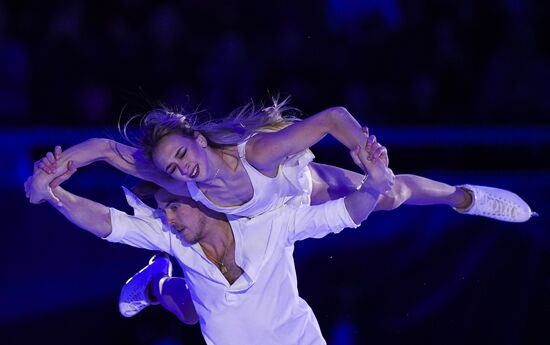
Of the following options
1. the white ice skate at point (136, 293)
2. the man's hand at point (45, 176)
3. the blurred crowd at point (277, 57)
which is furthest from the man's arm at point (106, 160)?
Answer: the blurred crowd at point (277, 57)

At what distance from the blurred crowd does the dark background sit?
11 mm

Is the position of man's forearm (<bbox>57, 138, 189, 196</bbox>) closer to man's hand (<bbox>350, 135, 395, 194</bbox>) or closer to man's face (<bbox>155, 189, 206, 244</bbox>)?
man's face (<bbox>155, 189, 206, 244</bbox>)

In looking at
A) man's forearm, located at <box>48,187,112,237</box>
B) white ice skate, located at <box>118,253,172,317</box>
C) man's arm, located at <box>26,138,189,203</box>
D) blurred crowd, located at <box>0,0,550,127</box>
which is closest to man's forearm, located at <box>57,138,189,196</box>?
man's arm, located at <box>26,138,189,203</box>

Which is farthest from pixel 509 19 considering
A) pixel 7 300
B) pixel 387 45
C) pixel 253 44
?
pixel 7 300

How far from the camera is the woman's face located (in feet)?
10.8

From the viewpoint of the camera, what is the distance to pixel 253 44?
6.25 m

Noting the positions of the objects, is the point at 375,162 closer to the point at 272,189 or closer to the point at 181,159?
the point at 272,189

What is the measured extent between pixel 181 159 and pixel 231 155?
23cm

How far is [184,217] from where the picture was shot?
11.5 feet

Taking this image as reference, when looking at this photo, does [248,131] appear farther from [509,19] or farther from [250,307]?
[509,19]

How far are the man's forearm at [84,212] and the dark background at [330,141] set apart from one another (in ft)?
2.29

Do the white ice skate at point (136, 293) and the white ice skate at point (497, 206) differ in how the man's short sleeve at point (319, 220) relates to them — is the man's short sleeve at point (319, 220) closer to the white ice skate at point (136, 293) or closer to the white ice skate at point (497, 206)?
the white ice skate at point (136, 293)

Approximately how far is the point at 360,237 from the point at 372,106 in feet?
5.14

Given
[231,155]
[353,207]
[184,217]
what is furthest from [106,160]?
[353,207]
